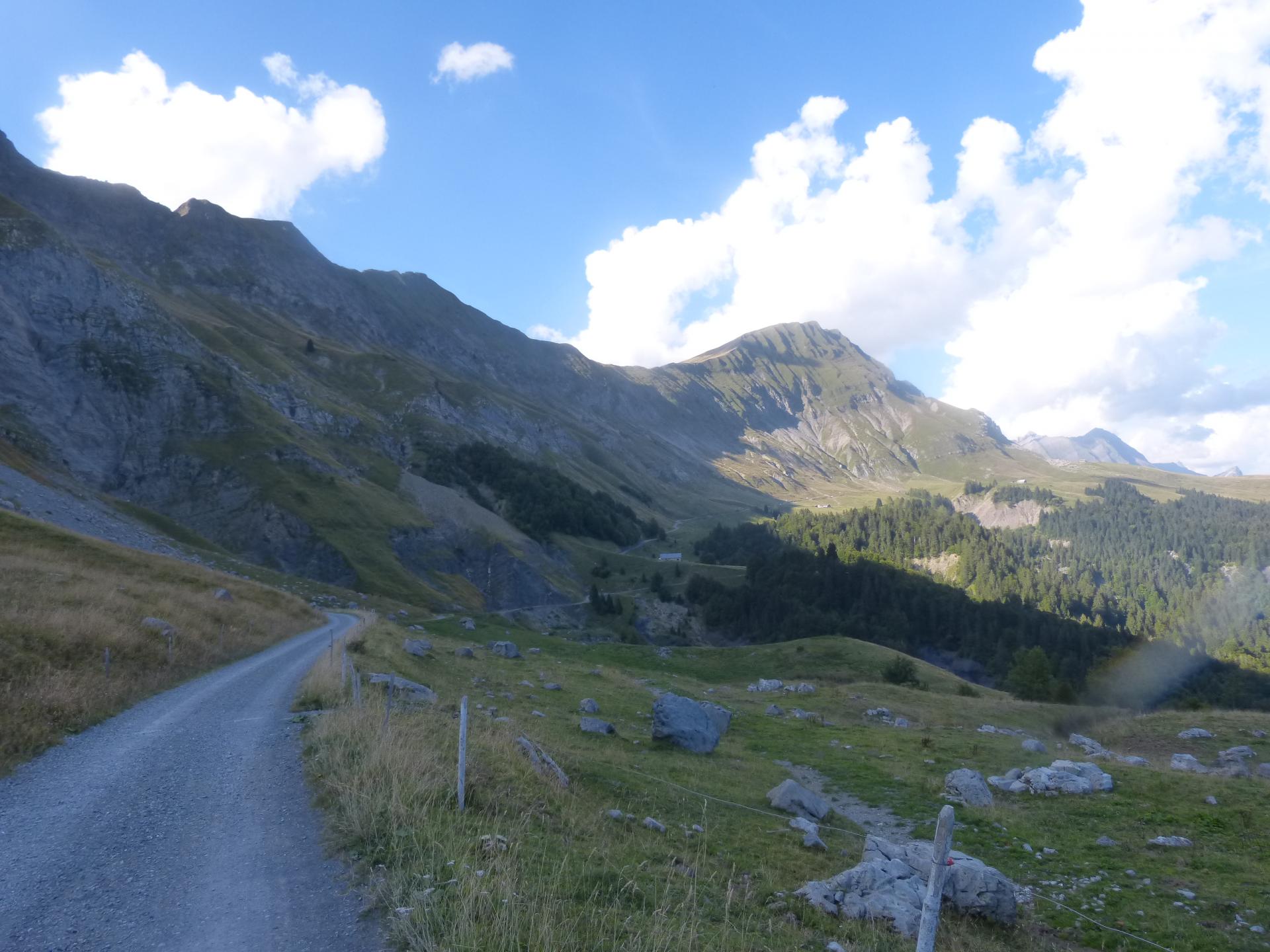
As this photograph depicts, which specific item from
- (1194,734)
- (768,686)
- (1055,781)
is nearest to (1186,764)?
(1194,734)

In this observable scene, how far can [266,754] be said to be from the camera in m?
14.4

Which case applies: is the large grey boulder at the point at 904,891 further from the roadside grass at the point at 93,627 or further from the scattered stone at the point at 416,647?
the scattered stone at the point at 416,647

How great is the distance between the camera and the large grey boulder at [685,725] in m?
26.1

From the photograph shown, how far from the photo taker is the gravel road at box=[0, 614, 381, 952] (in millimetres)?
7195

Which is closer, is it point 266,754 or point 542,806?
point 542,806

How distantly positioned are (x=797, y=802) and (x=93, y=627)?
23203 millimetres

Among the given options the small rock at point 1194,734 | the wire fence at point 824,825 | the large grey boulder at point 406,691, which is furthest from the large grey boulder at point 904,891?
the small rock at point 1194,734

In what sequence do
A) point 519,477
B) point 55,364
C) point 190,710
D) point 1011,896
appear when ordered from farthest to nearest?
1. point 519,477
2. point 55,364
3. point 190,710
4. point 1011,896

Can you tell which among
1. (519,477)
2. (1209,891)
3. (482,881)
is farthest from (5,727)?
(519,477)

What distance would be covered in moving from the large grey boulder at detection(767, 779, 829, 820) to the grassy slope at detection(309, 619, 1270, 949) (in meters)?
0.62

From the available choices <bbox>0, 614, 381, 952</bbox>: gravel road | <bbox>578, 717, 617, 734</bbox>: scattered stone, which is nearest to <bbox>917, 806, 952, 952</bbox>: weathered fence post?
<bbox>0, 614, 381, 952</bbox>: gravel road

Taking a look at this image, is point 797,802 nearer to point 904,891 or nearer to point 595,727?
Result: point 904,891

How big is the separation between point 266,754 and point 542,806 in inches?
261

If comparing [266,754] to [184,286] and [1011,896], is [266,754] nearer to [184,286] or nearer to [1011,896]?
[1011,896]
